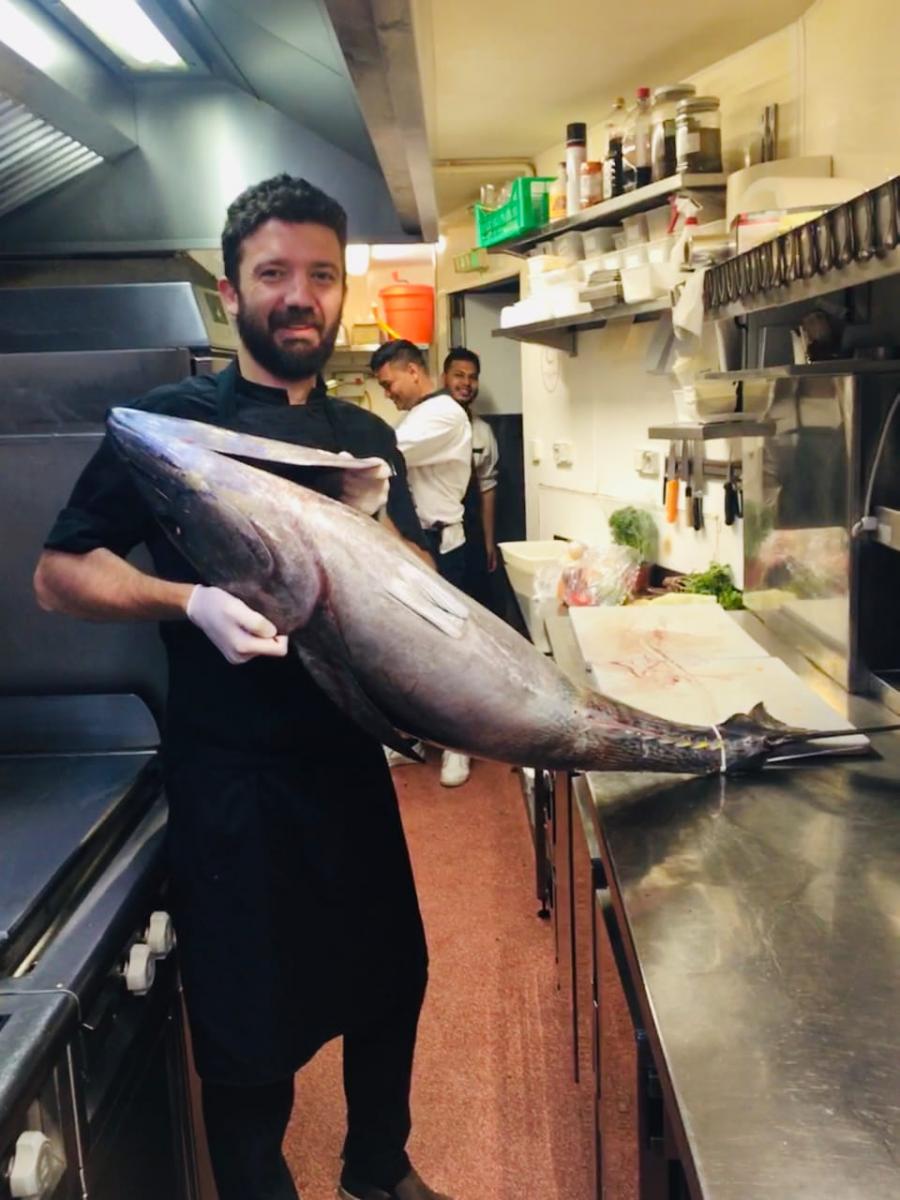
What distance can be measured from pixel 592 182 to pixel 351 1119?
9.46 feet

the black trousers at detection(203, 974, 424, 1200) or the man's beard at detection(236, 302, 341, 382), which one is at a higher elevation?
the man's beard at detection(236, 302, 341, 382)

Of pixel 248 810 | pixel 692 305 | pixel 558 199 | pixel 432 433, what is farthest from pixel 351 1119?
pixel 558 199

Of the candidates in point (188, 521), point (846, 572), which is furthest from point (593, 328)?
point (188, 521)

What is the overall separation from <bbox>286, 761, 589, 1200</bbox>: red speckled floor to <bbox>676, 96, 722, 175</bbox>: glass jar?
217 cm

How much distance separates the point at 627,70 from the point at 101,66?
6.09 ft

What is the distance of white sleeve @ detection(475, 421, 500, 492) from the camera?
197 inches

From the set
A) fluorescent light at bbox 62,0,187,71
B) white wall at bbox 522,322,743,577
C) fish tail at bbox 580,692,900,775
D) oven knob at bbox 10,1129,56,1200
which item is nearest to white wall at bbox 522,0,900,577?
white wall at bbox 522,322,743,577

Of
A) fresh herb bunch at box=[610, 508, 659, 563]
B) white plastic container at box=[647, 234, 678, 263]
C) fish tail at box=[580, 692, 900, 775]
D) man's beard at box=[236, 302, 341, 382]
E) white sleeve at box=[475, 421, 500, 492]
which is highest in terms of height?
white plastic container at box=[647, 234, 678, 263]

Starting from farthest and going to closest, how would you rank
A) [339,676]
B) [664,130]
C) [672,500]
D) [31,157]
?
1. [672,500]
2. [664,130]
3. [31,157]
4. [339,676]

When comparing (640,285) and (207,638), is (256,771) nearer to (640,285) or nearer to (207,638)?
(207,638)

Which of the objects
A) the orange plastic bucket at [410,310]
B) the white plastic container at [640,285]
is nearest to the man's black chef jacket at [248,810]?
the white plastic container at [640,285]

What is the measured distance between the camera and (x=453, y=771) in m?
3.92

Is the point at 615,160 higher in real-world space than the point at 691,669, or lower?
higher

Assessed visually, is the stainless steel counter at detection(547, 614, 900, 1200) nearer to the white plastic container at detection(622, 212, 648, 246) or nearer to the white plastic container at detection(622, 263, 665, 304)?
the white plastic container at detection(622, 263, 665, 304)
